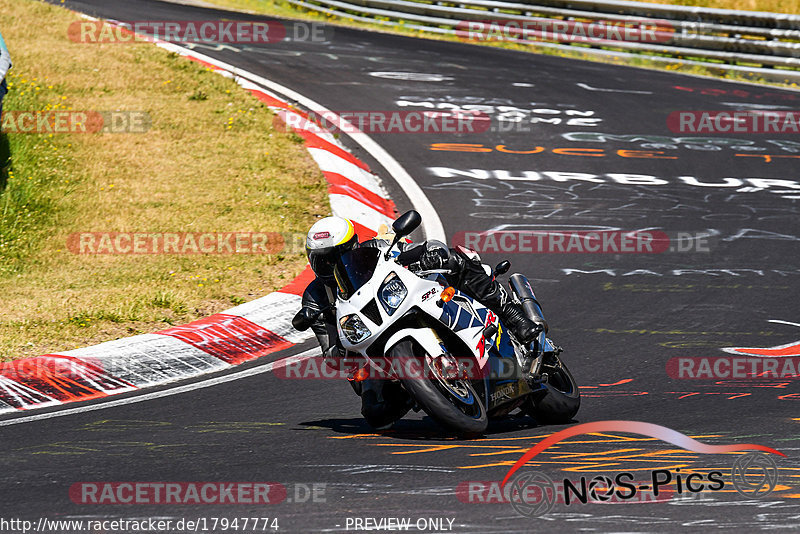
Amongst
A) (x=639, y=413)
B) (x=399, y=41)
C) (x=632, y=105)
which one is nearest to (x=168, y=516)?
(x=639, y=413)

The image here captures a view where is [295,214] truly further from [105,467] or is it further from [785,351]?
[105,467]

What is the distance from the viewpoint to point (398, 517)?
15.7ft

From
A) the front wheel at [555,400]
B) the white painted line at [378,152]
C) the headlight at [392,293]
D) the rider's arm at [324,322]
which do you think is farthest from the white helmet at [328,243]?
the white painted line at [378,152]

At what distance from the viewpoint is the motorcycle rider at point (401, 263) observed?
20.2ft

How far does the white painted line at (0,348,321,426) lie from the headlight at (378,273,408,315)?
2324 mm

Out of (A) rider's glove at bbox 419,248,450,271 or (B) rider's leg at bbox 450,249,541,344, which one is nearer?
(A) rider's glove at bbox 419,248,450,271

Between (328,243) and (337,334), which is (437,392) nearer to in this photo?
(337,334)

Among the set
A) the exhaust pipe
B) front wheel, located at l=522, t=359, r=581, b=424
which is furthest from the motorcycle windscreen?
front wheel, located at l=522, t=359, r=581, b=424

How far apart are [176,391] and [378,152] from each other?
7694 mm

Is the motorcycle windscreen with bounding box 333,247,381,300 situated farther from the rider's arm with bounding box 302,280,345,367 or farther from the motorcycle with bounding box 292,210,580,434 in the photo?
the rider's arm with bounding box 302,280,345,367

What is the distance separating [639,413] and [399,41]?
15.9 m

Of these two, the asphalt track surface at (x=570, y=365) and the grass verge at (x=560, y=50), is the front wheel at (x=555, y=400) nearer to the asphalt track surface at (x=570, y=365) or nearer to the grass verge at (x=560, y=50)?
the asphalt track surface at (x=570, y=365)

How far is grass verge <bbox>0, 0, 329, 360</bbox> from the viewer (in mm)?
9531

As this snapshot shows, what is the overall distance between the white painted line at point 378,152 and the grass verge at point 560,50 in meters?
6.45
